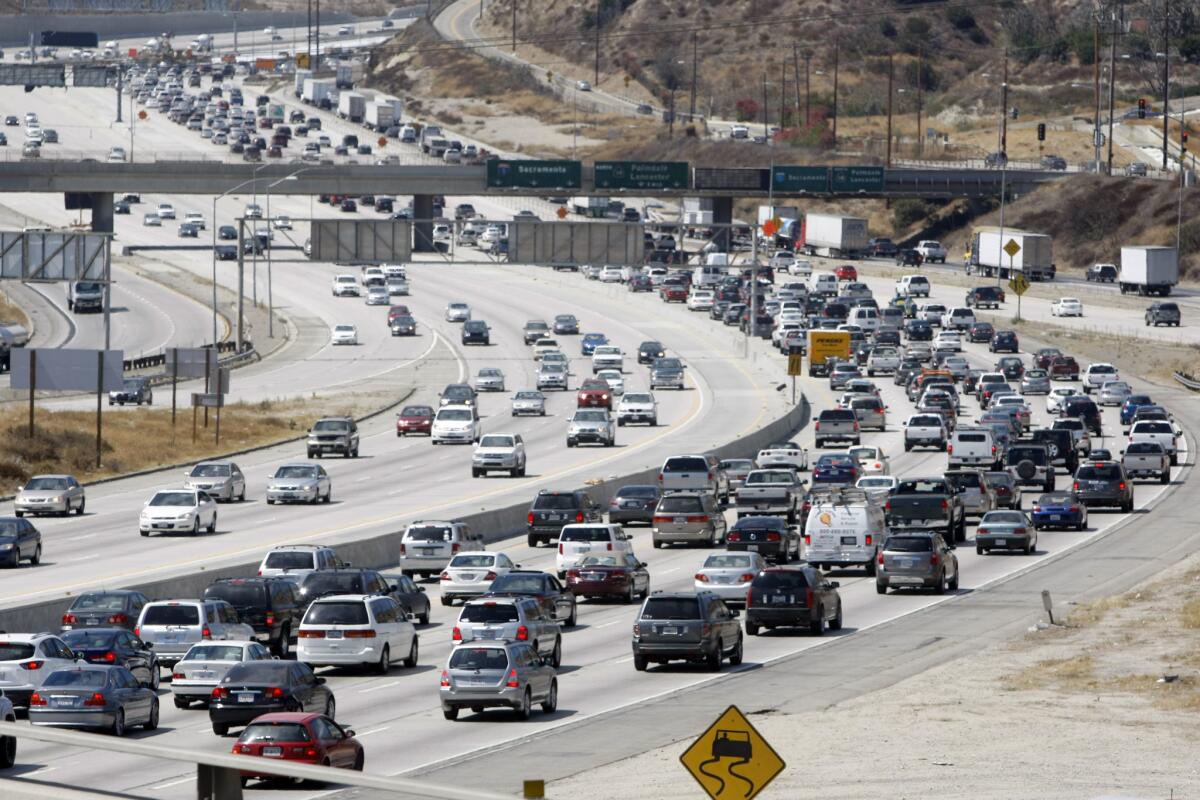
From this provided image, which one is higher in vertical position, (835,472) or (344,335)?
(344,335)

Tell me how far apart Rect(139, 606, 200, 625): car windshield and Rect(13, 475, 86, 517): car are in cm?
2622

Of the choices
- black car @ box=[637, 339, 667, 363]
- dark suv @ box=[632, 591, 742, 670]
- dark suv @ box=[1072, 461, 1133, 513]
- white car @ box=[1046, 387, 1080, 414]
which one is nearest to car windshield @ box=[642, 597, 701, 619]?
dark suv @ box=[632, 591, 742, 670]

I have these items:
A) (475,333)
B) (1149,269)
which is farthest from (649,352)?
(1149,269)

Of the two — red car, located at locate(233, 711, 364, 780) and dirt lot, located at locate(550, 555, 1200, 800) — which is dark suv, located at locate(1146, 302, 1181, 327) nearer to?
dirt lot, located at locate(550, 555, 1200, 800)

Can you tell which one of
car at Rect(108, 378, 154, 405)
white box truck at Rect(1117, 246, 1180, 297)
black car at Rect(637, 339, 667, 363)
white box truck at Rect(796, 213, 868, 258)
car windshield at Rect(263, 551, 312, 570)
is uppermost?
white box truck at Rect(796, 213, 868, 258)

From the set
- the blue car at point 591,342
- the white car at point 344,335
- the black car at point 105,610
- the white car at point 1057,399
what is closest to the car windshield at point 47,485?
the black car at point 105,610

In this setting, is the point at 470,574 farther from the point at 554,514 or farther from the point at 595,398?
the point at 595,398

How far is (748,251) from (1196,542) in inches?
4852

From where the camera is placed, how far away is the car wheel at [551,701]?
1280 inches

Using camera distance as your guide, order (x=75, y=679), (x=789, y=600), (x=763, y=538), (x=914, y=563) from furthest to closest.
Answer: (x=763, y=538)
(x=914, y=563)
(x=789, y=600)
(x=75, y=679)

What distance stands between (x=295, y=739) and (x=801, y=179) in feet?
417

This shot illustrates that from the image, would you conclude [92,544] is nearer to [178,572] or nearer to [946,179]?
[178,572]

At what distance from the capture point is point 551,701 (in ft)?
107

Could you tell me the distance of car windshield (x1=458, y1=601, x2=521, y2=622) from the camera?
36531 mm
